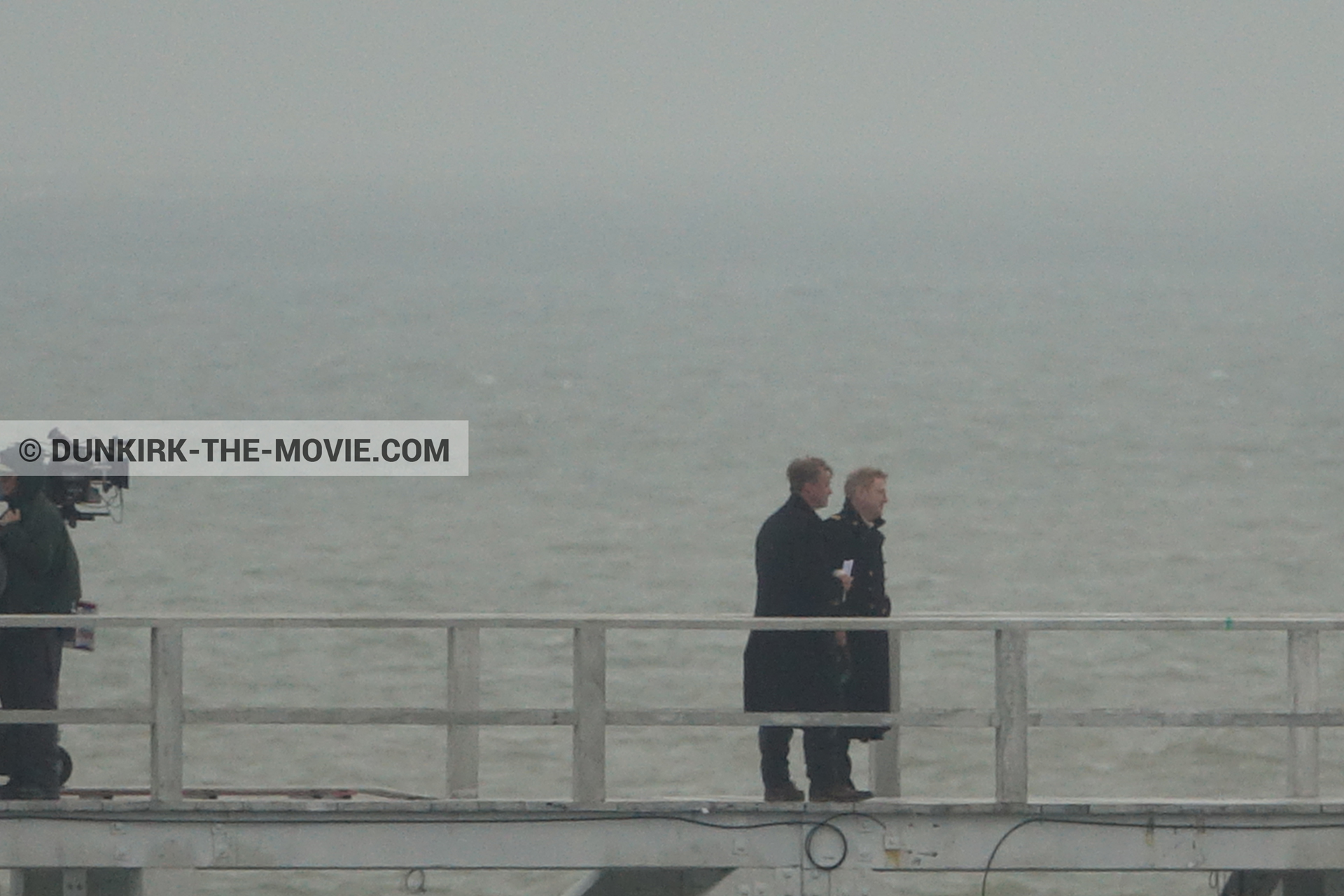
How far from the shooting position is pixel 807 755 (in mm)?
10703

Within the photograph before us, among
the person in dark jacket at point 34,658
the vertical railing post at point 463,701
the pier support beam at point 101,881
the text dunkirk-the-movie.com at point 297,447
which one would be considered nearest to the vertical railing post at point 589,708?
the vertical railing post at point 463,701

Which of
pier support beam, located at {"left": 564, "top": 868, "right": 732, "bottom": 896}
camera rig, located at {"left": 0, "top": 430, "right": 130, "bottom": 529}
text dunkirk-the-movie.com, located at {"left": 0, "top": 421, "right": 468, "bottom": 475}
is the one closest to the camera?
camera rig, located at {"left": 0, "top": 430, "right": 130, "bottom": 529}

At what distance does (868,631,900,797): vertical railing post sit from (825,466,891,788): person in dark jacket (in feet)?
0.09

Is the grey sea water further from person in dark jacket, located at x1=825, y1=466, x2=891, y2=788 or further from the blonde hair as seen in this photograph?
the blonde hair

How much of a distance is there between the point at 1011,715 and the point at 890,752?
1.96 feet

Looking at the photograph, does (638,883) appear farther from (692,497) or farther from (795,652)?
(692,497)

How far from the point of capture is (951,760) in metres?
25.2

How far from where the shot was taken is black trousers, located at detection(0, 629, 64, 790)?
10.7m

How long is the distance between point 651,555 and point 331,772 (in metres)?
19.5

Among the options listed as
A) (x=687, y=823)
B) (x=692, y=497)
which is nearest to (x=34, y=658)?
(x=687, y=823)

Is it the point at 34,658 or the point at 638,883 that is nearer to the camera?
the point at 34,658

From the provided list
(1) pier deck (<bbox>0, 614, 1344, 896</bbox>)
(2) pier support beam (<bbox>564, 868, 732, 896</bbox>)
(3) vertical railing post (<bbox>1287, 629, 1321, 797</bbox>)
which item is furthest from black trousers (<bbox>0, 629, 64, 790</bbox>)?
(3) vertical railing post (<bbox>1287, 629, 1321, 797</bbox>)

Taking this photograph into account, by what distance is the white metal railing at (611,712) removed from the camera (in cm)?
1038

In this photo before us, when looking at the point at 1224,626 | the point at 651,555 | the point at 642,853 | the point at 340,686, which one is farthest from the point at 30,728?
the point at 651,555
